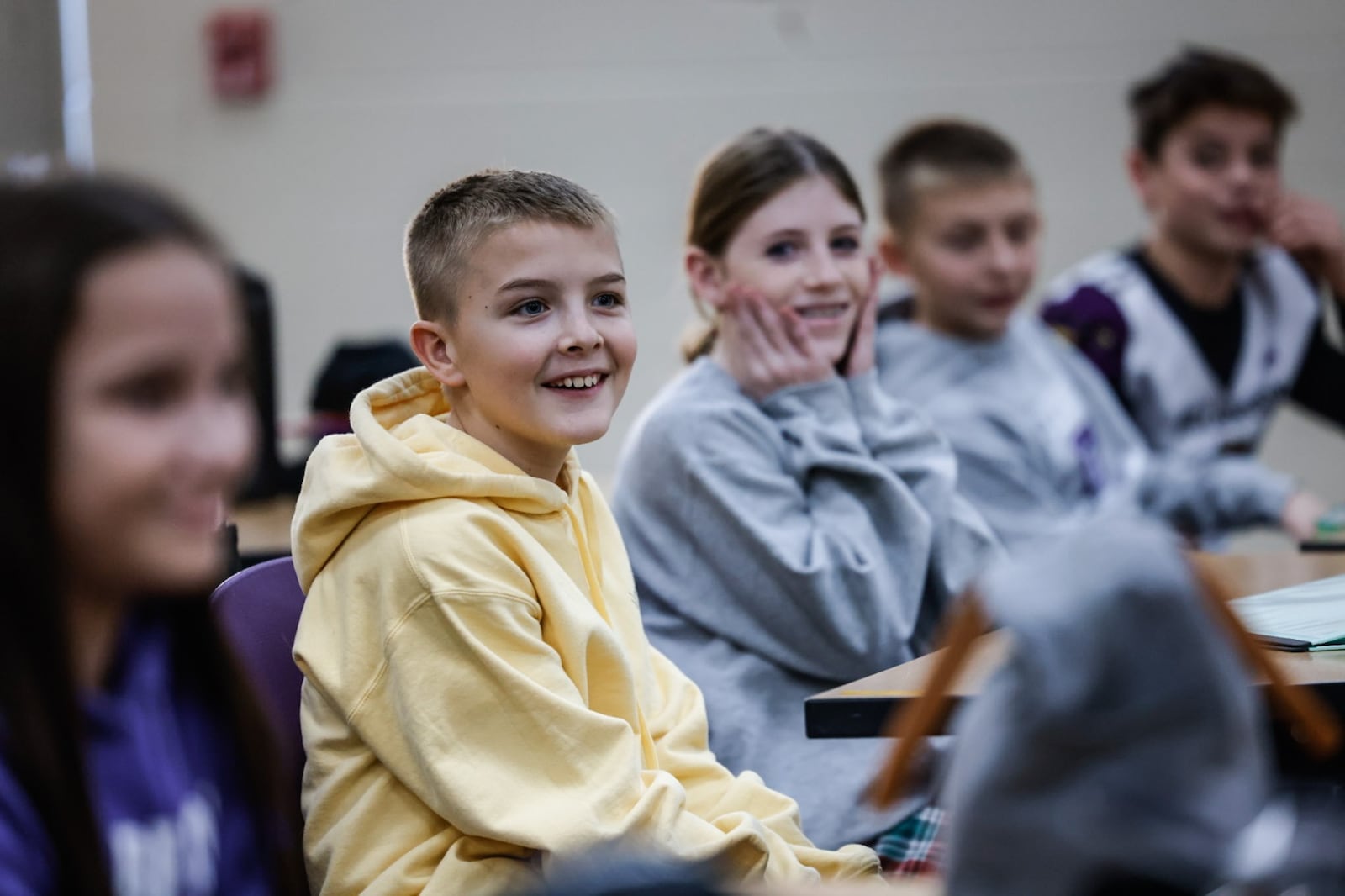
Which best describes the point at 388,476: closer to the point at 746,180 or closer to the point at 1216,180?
the point at 746,180

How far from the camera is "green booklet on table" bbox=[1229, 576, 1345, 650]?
4.59 ft

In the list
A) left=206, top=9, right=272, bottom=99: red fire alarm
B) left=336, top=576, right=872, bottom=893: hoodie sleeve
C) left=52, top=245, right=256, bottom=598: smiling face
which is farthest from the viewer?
left=206, top=9, right=272, bottom=99: red fire alarm

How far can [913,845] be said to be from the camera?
1.63 m

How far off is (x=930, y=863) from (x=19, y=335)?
1142 mm

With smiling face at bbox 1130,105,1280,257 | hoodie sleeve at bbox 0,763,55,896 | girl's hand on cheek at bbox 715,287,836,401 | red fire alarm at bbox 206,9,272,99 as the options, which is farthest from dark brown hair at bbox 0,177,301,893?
red fire alarm at bbox 206,9,272,99

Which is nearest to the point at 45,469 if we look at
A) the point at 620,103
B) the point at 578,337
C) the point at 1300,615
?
the point at 578,337

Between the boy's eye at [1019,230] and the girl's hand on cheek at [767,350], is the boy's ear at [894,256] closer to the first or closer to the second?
the boy's eye at [1019,230]

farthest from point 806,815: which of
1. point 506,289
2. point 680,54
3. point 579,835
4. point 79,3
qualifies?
point 79,3

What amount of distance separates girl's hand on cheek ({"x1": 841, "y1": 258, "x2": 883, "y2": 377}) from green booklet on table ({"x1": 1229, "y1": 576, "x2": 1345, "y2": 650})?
63cm

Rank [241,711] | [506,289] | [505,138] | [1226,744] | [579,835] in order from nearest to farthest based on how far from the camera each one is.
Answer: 1. [1226,744]
2. [241,711]
3. [579,835]
4. [506,289]
5. [505,138]

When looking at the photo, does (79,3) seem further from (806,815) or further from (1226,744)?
(1226,744)

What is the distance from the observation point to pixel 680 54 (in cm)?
448

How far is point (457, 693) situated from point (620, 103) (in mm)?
3535

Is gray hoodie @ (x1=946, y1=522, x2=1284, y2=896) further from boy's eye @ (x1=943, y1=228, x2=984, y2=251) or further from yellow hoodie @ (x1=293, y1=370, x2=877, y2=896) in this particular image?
boy's eye @ (x1=943, y1=228, x2=984, y2=251)
